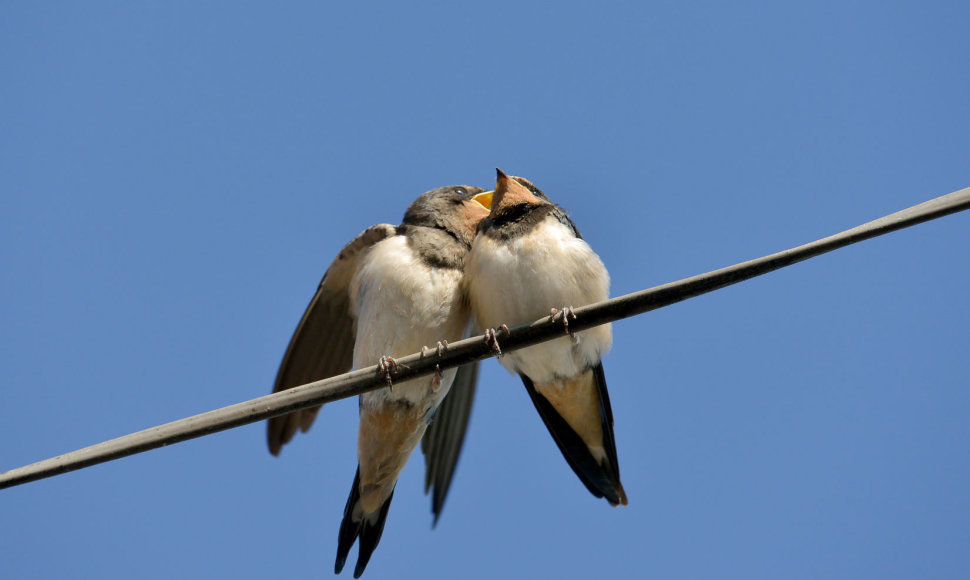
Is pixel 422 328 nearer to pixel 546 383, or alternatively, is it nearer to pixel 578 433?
pixel 546 383

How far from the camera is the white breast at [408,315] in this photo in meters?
4.18

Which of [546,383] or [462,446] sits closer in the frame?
[546,383]

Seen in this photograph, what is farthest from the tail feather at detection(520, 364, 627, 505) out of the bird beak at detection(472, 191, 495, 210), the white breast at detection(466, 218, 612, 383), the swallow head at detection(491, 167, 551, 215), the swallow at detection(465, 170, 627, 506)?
the bird beak at detection(472, 191, 495, 210)

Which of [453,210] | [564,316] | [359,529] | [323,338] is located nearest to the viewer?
[564,316]

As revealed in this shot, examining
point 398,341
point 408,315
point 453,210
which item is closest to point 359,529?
point 398,341

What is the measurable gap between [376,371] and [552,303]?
114 cm

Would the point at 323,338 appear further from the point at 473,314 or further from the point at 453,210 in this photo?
the point at 473,314

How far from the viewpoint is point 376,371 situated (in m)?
3.04

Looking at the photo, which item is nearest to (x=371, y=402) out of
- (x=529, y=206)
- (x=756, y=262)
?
(x=529, y=206)

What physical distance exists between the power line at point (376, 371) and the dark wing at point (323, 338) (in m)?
1.96

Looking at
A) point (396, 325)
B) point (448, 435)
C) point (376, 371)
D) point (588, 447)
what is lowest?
point (588, 447)

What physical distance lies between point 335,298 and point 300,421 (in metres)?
0.82

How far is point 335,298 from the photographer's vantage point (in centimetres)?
517

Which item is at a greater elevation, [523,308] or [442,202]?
[442,202]
